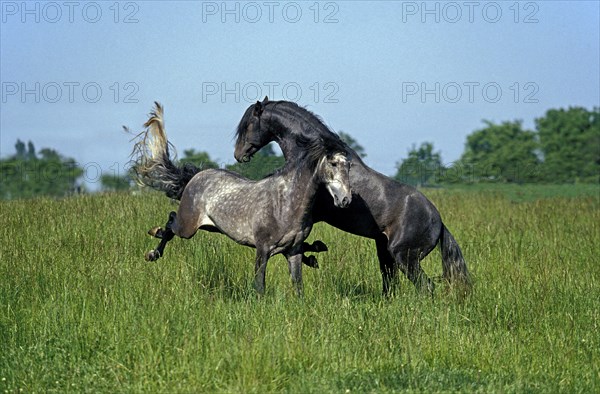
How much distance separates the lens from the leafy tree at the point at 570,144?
50.1m

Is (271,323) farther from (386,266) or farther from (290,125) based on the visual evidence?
(386,266)

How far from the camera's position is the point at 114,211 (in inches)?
565

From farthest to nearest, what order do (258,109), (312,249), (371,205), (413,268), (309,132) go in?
1. (413,268)
2. (371,205)
3. (258,109)
4. (312,249)
5. (309,132)

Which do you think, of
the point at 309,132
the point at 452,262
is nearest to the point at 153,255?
the point at 309,132

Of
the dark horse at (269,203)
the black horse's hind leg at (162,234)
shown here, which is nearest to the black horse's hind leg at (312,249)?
the dark horse at (269,203)

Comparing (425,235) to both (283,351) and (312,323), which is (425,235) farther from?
(283,351)

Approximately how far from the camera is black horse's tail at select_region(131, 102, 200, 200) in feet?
34.2

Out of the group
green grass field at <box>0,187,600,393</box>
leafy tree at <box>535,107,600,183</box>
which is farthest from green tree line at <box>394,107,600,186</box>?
green grass field at <box>0,187,600,393</box>

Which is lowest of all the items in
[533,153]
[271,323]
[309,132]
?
[271,323]

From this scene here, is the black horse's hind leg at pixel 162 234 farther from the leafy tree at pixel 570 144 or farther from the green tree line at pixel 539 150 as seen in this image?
the leafy tree at pixel 570 144

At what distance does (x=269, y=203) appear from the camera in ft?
29.2

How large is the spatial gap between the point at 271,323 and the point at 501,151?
175ft

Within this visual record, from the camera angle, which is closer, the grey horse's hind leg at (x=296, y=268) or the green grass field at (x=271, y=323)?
the green grass field at (x=271, y=323)

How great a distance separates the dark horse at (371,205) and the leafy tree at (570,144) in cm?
3825
